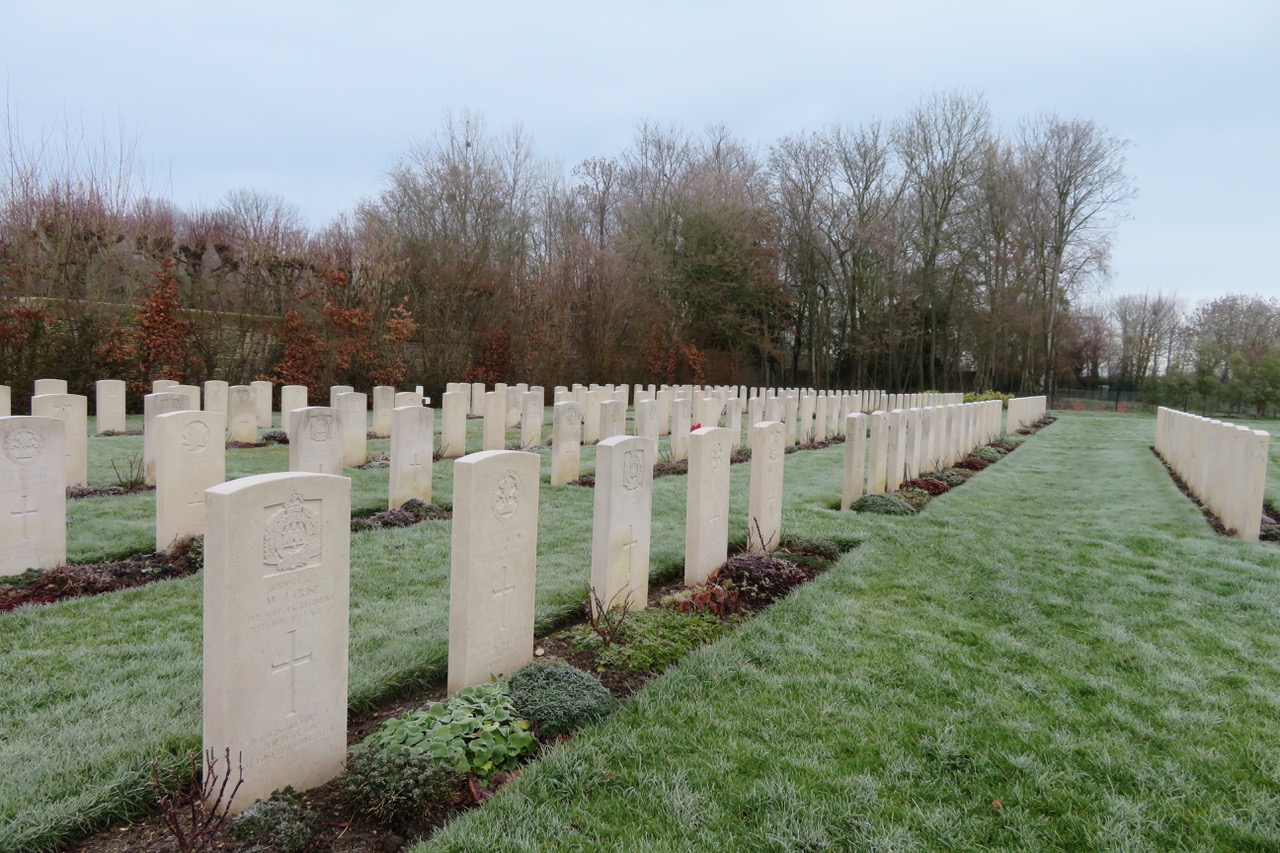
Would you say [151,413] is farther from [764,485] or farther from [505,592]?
[764,485]

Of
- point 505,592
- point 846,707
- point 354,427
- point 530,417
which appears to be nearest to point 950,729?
point 846,707

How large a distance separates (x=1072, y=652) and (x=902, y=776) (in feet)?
6.74

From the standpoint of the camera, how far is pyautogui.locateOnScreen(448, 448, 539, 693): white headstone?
353cm

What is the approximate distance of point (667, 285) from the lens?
29297mm

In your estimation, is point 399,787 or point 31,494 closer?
point 399,787

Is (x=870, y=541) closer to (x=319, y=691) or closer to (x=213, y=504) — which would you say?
(x=319, y=691)

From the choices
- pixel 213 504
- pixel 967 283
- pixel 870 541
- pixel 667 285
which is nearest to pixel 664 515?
pixel 870 541

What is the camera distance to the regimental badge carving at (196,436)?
565cm

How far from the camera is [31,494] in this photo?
509 cm

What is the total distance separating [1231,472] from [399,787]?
9038 mm

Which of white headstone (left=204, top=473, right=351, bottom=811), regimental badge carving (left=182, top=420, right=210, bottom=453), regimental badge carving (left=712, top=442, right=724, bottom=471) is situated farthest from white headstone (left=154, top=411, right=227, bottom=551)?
regimental badge carving (left=712, top=442, right=724, bottom=471)

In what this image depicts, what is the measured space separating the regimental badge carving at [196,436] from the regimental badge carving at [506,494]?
3395 mm

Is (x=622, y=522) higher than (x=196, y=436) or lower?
lower

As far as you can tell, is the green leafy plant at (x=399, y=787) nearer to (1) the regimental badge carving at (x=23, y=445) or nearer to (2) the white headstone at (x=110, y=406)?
(1) the regimental badge carving at (x=23, y=445)
